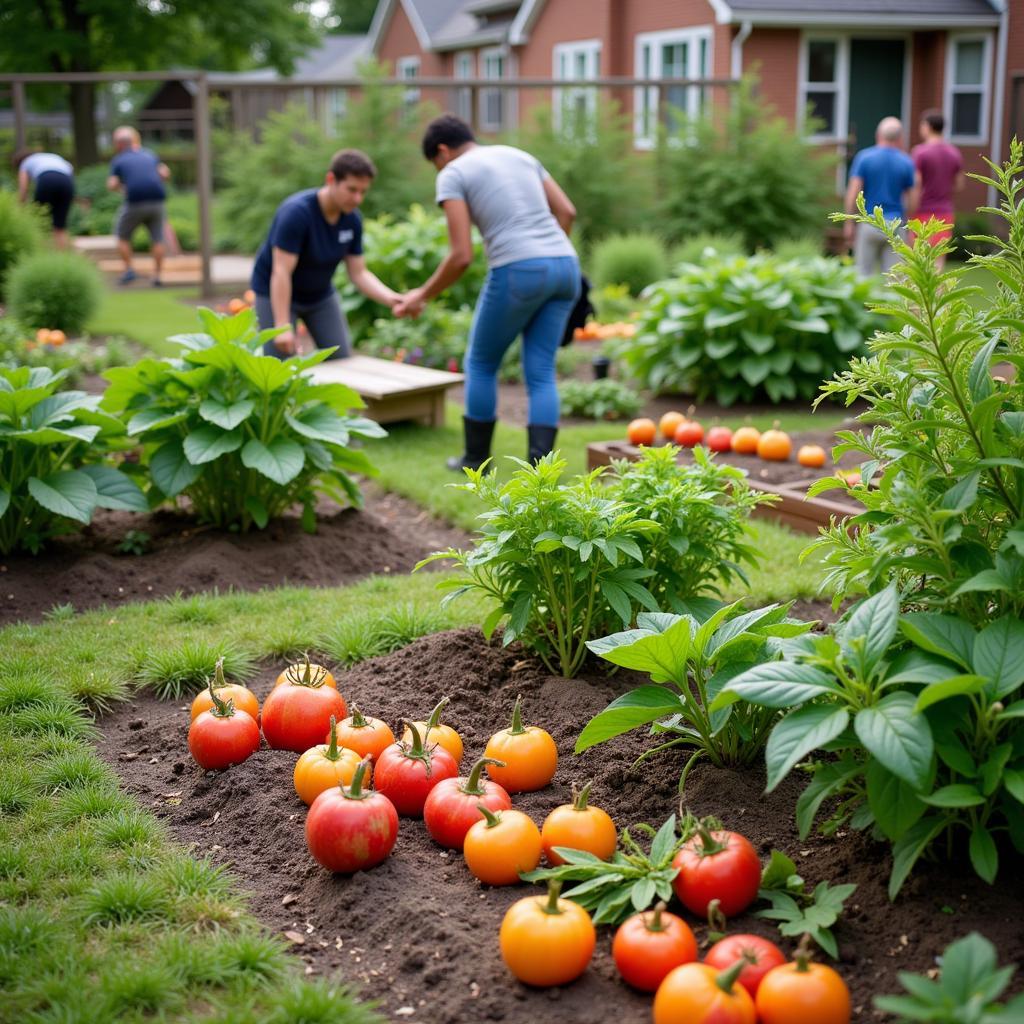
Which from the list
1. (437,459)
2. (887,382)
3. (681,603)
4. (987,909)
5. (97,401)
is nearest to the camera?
(987,909)

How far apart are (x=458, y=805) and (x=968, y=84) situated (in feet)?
74.4

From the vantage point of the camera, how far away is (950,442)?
9.19 ft

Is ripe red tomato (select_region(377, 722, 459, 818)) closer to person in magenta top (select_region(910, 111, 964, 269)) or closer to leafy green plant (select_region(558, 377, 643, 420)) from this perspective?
leafy green plant (select_region(558, 377, 643, 420))

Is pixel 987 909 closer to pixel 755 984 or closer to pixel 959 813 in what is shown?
pixel 959 813

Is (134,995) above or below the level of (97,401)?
below

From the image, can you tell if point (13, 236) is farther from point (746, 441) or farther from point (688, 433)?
point (746, 441)

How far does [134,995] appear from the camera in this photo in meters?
2.52

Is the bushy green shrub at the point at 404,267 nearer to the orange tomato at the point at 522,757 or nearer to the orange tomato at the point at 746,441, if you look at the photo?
the orange tomato at the point at 746,441

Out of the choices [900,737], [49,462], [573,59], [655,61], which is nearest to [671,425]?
[49,462]

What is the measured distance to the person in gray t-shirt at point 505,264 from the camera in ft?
21.7

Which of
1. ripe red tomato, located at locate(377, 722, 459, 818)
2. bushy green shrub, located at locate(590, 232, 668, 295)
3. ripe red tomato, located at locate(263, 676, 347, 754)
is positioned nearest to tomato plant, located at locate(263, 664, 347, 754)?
ripe red tomato, located at locate(263, 676, 347, 754)

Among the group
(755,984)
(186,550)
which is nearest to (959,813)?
(755,984)

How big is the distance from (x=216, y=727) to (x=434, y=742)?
679 millimetres

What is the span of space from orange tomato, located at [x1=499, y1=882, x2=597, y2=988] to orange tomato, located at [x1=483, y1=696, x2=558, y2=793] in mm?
757
